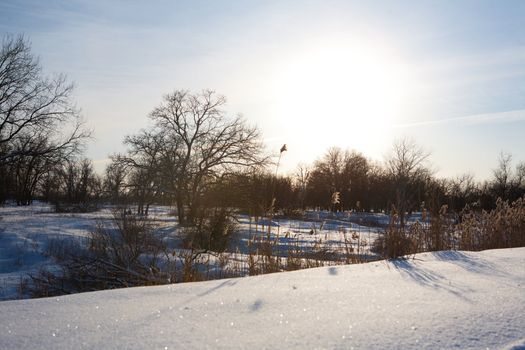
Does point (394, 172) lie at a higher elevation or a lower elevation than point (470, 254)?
higher

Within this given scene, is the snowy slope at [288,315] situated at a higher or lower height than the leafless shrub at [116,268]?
higher

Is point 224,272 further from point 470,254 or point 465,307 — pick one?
point 465,307

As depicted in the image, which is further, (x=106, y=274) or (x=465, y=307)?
(x=106, y=274)

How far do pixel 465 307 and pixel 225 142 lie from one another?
23.7 metres

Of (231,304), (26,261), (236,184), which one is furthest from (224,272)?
(236,184)

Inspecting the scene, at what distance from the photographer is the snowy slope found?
1.41m

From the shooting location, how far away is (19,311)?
6.13 ft

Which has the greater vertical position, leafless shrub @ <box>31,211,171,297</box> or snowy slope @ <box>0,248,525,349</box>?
snowy slope @ <box>0,248,525,349</box>

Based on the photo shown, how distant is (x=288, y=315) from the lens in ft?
5.62

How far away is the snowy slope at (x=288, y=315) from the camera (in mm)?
1413

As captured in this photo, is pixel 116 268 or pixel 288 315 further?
pixel 116 268

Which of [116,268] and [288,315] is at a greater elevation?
[288,315]

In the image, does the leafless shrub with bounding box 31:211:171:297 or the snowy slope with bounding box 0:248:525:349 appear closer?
the snowy slope with bounding box 0:248:525:349

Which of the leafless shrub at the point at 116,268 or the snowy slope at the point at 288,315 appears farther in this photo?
the leafless shrub at the point at 116,268
